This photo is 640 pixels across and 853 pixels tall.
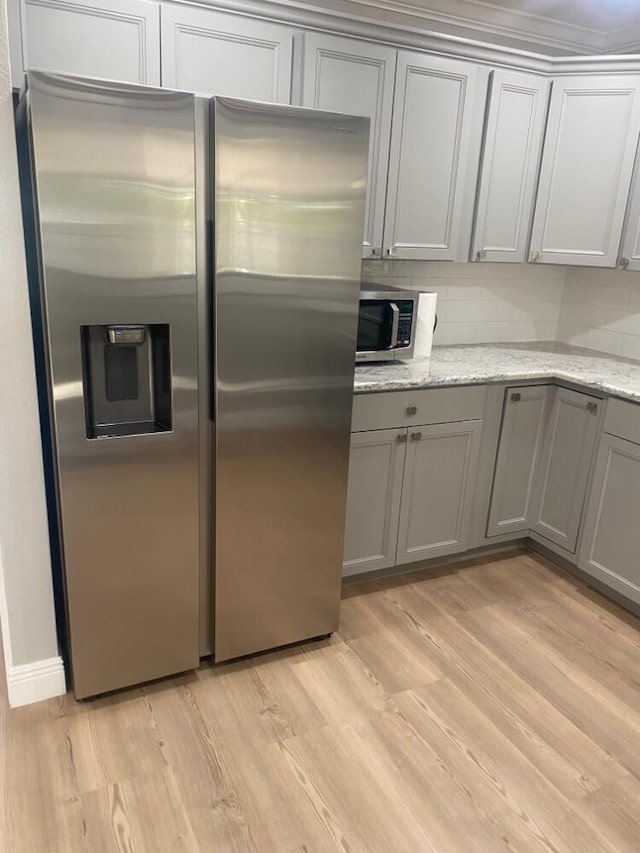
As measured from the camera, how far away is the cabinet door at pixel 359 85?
2.38m

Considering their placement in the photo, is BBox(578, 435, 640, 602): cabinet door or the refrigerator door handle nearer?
the refrigerator door handle

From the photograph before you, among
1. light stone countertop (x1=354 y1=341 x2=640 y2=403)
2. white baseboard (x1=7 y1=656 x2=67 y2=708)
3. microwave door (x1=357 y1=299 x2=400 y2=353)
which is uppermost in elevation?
microwave door (x1=357 y1=299 x2=400 y2=353)


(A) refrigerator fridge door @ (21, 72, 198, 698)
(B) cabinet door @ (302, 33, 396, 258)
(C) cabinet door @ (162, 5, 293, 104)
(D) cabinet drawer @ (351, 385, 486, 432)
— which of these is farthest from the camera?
(D) cabinet drawer @ (351, 385, 486, 432)

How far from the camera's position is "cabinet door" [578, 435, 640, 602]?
259 centimetres

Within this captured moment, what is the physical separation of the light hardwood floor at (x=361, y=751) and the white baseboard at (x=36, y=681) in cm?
Result: 4

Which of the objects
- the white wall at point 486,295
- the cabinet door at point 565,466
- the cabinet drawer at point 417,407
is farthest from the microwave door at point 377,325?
the cabinet door at point 565,466

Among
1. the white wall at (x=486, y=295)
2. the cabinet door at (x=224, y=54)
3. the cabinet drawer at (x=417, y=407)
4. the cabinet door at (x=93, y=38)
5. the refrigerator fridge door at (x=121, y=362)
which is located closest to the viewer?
the refrigerator fridge door at (x=121, y=362)

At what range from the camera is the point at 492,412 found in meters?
2.81

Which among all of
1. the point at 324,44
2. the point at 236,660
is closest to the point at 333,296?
the point at 324,44

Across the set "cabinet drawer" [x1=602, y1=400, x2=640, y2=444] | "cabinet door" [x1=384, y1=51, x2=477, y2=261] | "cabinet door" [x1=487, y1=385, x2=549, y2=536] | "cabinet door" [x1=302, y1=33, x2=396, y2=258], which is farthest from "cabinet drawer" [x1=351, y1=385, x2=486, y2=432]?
"cabinet door" [x1=302, y1=33, x2=396, y2=258]

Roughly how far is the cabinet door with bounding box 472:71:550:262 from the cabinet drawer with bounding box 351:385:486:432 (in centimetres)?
71

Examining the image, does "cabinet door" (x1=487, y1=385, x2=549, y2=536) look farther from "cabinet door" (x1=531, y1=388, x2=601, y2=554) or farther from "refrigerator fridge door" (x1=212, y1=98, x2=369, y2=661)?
"refrigerator fridge door" (x1=212, y1=98, x2=369, y2=661)

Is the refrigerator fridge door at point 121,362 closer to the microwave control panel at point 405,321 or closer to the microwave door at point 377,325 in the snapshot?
the microwave door at point 377,325

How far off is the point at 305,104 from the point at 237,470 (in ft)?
4.67
